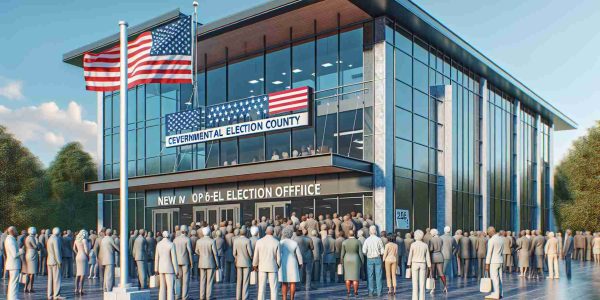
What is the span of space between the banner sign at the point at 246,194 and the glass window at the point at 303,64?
490cm

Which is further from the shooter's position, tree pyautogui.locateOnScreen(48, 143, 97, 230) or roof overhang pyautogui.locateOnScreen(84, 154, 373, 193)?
tree pyautogui.locateOnScreen(48, 143, 97, 230)

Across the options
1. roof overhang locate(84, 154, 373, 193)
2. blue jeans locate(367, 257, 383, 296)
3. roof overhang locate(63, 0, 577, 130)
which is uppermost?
roof overhang locate(63, 0, 577, 130)

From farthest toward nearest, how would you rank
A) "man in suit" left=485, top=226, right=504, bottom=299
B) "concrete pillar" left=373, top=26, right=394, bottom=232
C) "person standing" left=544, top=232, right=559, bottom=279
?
"concrete pillar" left=373, top=26, right=394, bottom=232, "person standing" left=544, top=232, right=559, bottom=279, "man in suit" left=485, top=226, right=504, bottom=299

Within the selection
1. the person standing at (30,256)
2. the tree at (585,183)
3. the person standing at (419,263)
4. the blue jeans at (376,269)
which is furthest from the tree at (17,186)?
the person standing at (419,263)

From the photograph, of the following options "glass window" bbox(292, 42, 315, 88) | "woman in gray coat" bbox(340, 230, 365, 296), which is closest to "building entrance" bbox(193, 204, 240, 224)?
"glass window" bbox(292, 42, 315, 88)

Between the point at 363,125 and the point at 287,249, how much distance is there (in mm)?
12345

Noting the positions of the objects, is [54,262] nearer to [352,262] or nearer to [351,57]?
[352,262]

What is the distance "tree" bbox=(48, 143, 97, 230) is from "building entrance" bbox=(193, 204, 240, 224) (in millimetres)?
41083

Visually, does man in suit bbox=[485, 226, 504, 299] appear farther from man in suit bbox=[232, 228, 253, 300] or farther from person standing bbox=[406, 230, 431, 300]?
man in suit bbox=[232, 228, 253, 300]

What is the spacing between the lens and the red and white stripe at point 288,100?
2467 cm

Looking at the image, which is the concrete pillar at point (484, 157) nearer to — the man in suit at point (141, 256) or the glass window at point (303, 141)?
the glass window at point (303, 141)

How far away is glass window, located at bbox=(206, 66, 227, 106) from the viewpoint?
1253 inches

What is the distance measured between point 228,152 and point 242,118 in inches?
102

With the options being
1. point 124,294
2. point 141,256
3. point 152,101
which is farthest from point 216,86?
point 124,294
